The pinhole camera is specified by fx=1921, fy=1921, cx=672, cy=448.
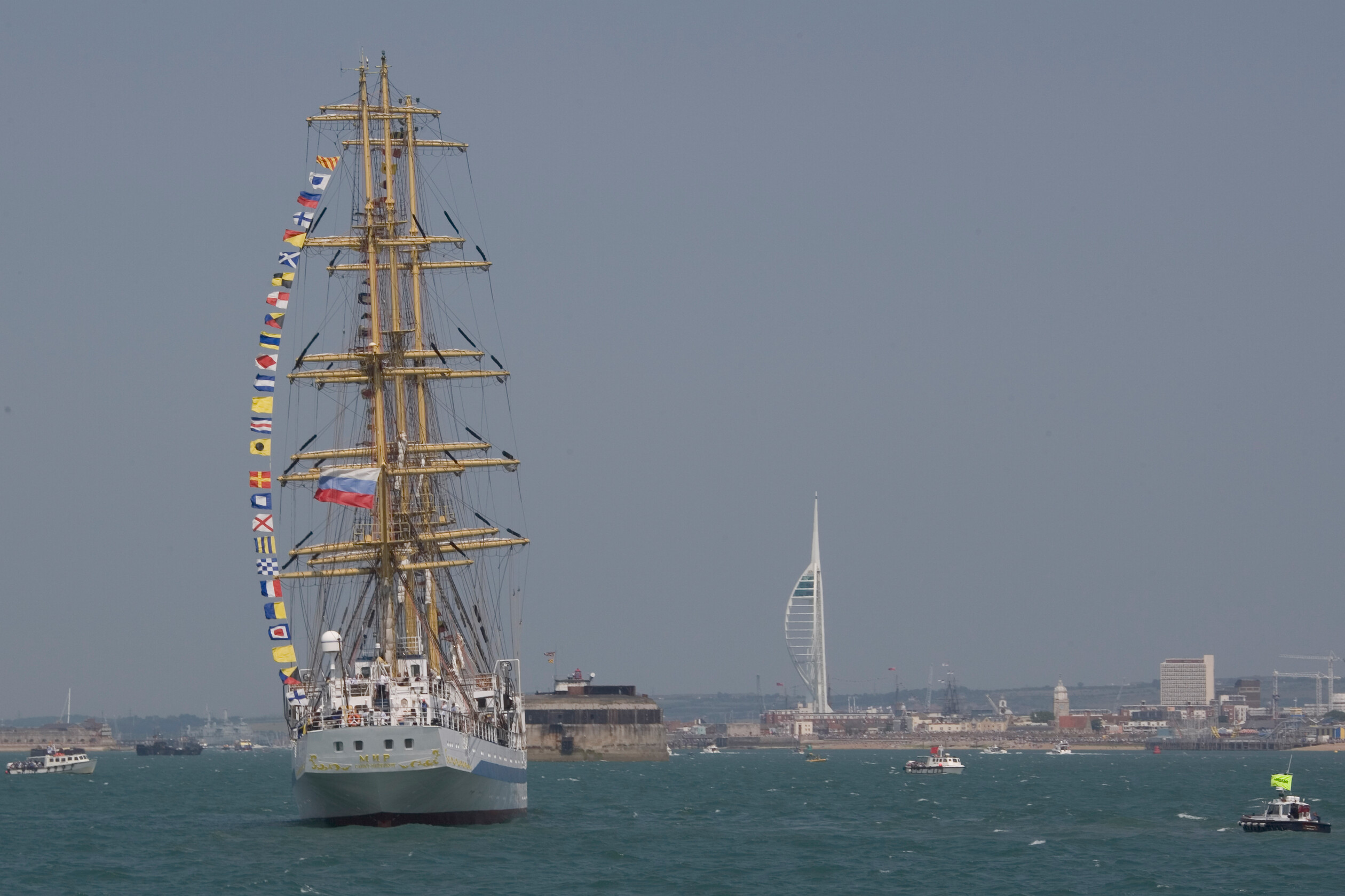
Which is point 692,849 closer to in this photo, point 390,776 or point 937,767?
point 390,776

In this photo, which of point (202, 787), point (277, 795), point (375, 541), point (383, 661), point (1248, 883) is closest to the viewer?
point (1248, 883)

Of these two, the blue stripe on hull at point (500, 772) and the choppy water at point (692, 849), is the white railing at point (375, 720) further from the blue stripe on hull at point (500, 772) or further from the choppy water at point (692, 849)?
the choppy water at point (692, 849)

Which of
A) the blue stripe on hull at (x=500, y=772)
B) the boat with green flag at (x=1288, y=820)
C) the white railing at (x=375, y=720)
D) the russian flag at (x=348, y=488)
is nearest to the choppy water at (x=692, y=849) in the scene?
the boat with green flag at (x=1288, y=820)

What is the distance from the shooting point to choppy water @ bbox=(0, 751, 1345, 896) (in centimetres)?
6700

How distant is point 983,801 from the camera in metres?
125

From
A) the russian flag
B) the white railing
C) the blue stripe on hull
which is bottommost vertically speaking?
the blue stripe on hull

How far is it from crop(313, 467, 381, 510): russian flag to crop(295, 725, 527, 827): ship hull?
1084cm

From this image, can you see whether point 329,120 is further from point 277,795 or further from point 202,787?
point 202,787

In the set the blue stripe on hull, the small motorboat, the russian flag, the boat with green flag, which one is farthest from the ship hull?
the small motorboat

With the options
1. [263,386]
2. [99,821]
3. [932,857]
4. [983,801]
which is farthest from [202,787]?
[932,857]

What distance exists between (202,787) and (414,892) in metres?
101

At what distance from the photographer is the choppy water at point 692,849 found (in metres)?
67.0

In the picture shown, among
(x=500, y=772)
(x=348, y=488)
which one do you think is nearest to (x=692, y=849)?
(x=500, y=772)

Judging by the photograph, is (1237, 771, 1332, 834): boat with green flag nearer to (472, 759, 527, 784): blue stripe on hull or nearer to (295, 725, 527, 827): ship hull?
(472, 759, 527, 784): blue stripe on hull
